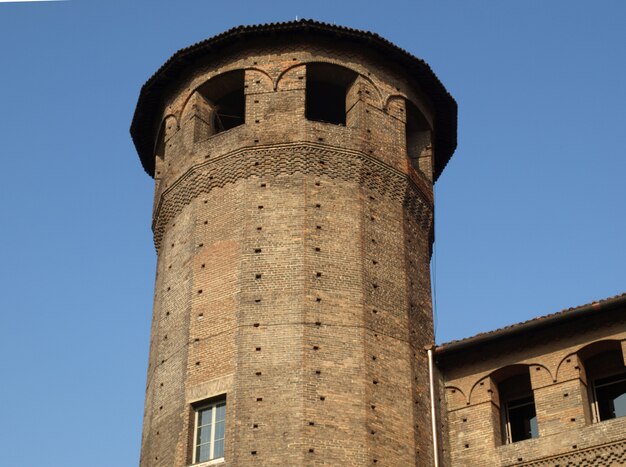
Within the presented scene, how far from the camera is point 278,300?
68.2 feet

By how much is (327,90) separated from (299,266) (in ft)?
19.9

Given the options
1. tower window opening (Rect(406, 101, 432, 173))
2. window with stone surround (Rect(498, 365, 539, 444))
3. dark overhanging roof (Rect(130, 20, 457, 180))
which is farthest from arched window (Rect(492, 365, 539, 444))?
dark overhanging roof (Rect(130, 20, 457, 180))

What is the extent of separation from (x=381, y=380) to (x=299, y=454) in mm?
2281

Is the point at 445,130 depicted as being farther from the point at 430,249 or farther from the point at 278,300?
the point at 278,300

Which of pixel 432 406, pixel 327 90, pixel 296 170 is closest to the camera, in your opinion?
pixel 432 406

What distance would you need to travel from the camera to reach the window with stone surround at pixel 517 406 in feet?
68.8

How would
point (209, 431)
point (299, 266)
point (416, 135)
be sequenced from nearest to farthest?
point (209, 431)
point (299, 266)
point (416, 135)

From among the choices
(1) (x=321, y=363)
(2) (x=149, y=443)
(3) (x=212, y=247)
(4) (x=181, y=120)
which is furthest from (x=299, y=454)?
(4) (x=181, y=120)

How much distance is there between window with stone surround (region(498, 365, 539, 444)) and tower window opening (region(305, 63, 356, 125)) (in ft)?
23.2

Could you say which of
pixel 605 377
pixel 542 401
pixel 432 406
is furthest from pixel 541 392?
pixel 432 406

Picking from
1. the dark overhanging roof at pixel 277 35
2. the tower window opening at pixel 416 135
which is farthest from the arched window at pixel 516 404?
the dark overhanging roof at pixel 277 35

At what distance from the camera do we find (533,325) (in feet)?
68.2

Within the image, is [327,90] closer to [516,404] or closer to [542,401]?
[516,404]

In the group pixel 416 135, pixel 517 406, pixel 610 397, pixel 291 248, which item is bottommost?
pixel 610 397
